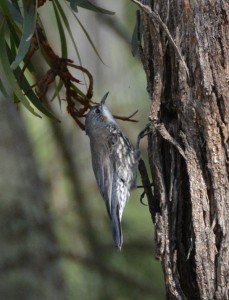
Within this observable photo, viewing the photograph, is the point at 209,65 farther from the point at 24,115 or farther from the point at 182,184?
the point at 24,115

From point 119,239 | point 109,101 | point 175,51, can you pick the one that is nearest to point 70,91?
point 119,239

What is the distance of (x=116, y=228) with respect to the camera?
419 centimetres

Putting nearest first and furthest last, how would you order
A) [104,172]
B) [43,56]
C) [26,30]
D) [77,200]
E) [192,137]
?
[192,137], [26,30], [43,56], [104,172], [77,200]

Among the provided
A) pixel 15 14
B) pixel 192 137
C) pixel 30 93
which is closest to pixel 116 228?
pixel 30 93

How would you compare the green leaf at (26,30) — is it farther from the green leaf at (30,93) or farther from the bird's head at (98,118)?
the bird's head at (98,118)

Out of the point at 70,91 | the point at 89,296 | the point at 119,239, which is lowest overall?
the point at 89,296

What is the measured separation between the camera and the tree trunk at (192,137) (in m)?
3.07

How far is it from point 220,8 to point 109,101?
285cm

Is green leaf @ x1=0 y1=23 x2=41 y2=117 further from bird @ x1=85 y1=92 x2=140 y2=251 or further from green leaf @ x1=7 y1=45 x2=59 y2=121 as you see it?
bird @ x1=85 y1=92 x2=140 y2=251

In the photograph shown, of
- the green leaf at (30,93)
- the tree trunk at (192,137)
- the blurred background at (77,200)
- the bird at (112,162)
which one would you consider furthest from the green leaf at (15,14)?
the blurred background at (77,200)

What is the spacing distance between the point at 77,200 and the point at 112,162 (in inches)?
62.5

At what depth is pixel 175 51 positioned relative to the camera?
10.1 ft

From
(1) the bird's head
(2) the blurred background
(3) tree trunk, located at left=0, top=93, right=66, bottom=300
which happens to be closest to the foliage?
(1) the bird's head

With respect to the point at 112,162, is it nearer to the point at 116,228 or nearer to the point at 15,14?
the point at 116,228
